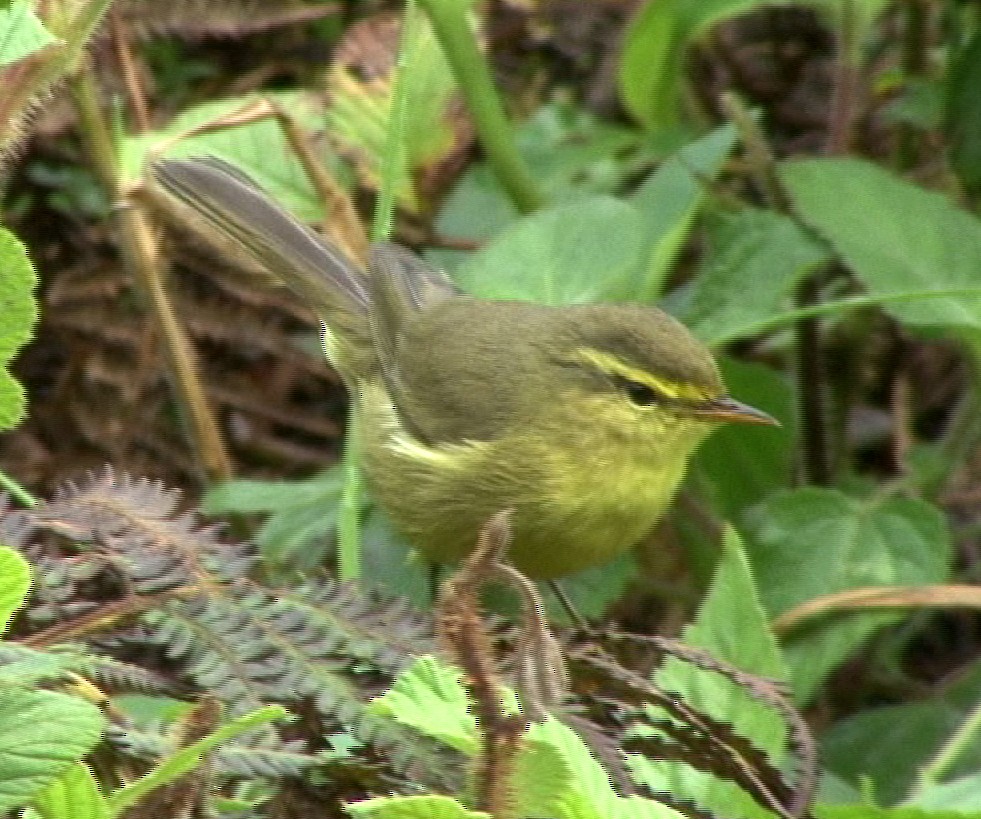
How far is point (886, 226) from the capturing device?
3.30 metres

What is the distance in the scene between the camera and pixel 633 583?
3480 mm

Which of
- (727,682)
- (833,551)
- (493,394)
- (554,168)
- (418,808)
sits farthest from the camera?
(554,168)

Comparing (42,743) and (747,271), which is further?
(747,271)

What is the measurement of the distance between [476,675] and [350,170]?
281 cm

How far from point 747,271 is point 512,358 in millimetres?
564

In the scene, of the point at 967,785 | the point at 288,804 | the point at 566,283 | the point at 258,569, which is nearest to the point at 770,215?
the point at 566,283

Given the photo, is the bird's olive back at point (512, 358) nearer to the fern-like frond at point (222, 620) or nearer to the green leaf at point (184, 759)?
the fern-like frond at point (222, 620)

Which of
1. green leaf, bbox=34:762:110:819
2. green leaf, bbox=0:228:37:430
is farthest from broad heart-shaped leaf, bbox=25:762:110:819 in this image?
green leaf, bbox=0:228:37:430

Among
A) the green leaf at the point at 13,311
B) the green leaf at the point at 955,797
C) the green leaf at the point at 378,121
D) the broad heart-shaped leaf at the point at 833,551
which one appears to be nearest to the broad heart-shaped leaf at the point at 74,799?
the green leaf at the point at 13,311

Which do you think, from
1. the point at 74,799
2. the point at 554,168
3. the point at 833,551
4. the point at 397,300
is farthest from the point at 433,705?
the point at 554,168

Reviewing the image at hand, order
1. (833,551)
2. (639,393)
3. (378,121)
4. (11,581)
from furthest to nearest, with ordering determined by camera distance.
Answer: (378,121) → (639,393) → (833,551) → (11,581)

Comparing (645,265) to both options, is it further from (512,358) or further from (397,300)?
(397,300)

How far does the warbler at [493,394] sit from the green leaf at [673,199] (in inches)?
4.6

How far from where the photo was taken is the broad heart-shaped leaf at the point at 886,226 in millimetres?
3219
